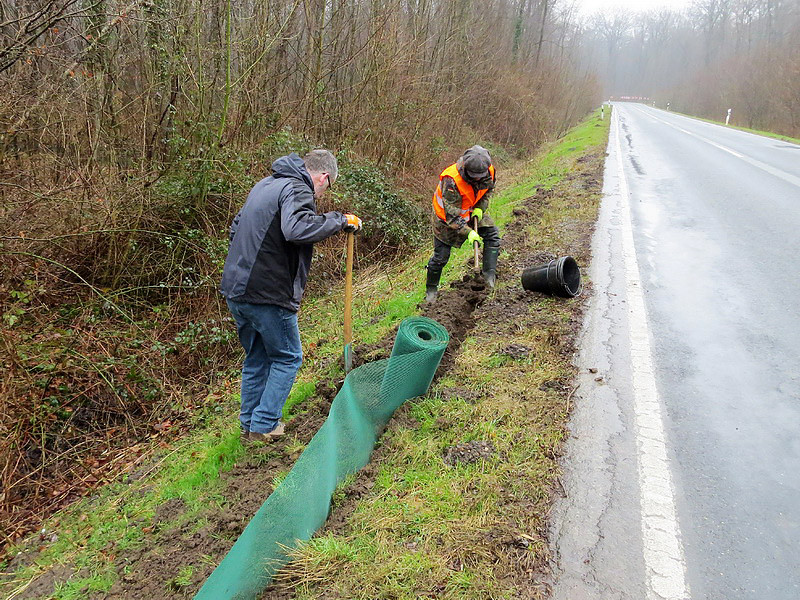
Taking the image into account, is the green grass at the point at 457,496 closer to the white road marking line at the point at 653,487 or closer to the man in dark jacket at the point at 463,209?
the white road marking line at the point at 653,487

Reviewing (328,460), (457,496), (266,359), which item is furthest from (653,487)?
(266,359)

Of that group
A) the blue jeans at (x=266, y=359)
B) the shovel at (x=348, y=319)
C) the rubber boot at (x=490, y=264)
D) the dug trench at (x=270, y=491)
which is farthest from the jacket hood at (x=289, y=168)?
the rubber boot at (x=490, y=264)

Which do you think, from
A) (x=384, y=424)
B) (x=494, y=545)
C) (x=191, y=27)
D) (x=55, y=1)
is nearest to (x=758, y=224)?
(x=384, y=424)

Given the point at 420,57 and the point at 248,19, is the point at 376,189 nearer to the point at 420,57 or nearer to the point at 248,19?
the point at 248,19

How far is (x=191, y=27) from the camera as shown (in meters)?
6.46

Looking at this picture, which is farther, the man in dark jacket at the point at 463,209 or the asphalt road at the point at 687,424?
the man in dark jacket at the point at 463,209

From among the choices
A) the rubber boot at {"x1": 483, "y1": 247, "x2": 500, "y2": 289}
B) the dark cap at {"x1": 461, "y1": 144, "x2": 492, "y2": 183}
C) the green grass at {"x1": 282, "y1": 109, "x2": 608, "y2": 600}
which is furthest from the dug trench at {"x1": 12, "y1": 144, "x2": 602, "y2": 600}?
the dark cap at {"x1": 461, "y1": 144, "x2": 492, "y2": 183}

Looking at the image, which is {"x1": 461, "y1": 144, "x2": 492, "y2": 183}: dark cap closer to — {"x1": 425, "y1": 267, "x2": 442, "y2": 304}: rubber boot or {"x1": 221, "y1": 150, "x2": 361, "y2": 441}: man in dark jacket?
{"x1": 425, "y1": 267, "x2": 442, "y2": 304}: rubber boot

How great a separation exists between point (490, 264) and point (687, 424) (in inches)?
118

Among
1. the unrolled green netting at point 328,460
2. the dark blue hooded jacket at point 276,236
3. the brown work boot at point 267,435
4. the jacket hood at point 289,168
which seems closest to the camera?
the unrolled green netting at point 328,460

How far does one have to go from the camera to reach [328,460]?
9.87 feet

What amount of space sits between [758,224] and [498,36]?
16.2m

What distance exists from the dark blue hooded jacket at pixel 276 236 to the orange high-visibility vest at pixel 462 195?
2252 mm

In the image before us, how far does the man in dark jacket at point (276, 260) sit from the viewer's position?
3496 mm
